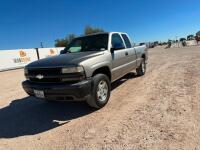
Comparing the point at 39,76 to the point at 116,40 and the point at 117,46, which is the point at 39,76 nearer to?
the point at 117,46

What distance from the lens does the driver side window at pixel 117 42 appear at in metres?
6.62

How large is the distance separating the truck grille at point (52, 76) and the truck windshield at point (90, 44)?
1633mm

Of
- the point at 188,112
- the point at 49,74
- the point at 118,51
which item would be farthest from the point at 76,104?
the point at 188,112

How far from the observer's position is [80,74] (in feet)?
15.8

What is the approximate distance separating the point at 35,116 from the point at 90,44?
8.35 ft

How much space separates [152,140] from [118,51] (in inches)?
139

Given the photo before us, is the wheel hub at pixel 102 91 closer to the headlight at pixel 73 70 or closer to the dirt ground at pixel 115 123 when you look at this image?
the dirt ground at pixel 115 123

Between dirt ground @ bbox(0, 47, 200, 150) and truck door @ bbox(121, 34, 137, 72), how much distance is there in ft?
3.56

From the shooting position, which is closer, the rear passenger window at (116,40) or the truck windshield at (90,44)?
the truck windshield at (90,44)

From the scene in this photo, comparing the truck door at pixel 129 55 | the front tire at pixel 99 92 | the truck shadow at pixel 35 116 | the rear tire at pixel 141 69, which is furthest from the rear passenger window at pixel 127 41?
the truck shadow at pixel 35 116

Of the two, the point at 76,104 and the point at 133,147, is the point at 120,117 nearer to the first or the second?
the point at 133,147

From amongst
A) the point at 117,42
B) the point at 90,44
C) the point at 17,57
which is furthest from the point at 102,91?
the point at 17,57

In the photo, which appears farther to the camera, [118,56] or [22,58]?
[22,58]

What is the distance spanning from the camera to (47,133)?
4449mm
